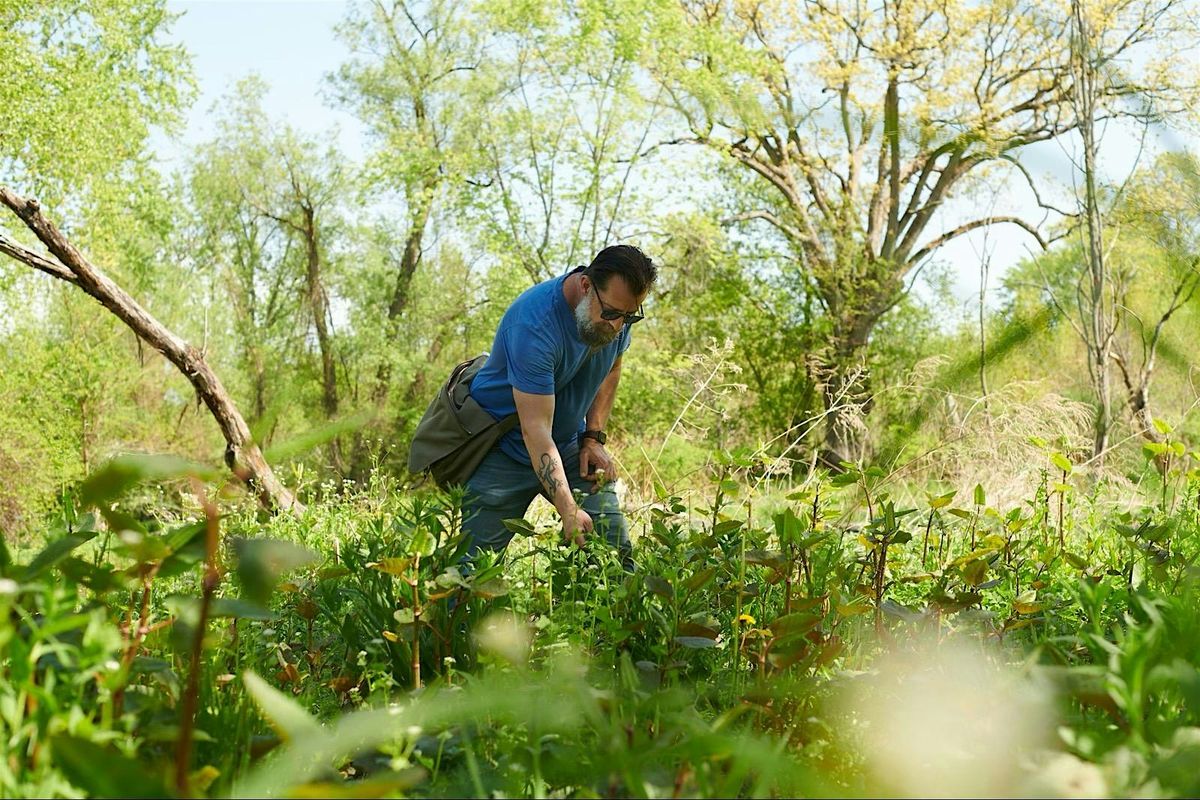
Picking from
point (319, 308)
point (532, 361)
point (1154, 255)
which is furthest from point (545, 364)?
point (319, 308)

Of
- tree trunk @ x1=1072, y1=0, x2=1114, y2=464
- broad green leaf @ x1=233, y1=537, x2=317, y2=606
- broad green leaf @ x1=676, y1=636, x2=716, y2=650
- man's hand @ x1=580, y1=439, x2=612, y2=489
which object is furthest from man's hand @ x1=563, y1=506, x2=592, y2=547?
tree trunk @ x1=1072, y1=0, x2=1114, y2=464

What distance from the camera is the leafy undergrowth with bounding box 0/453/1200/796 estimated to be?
92 cm

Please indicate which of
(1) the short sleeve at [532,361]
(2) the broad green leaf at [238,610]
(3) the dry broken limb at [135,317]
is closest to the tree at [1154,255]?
(3) the dry broken limb at [135,317]

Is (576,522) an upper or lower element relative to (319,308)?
lower

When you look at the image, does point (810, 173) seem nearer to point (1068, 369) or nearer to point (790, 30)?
point (790, 30)

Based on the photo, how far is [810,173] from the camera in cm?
1983

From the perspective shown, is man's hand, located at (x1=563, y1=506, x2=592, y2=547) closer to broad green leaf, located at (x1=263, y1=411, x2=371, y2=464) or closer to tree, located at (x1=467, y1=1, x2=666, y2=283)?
broad green leaf, located at (x1=263, y1=411, x2=371, y2=464)

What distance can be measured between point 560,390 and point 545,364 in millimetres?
442

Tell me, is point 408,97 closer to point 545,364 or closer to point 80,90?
point 80,90

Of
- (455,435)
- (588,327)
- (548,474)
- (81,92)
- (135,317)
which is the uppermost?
(81,92)

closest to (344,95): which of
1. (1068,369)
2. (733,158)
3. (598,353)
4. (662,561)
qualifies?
(733,158)

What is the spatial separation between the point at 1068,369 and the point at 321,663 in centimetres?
1884

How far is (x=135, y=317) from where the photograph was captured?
720 cm

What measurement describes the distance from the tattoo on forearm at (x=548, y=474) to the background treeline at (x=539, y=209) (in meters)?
11.3
